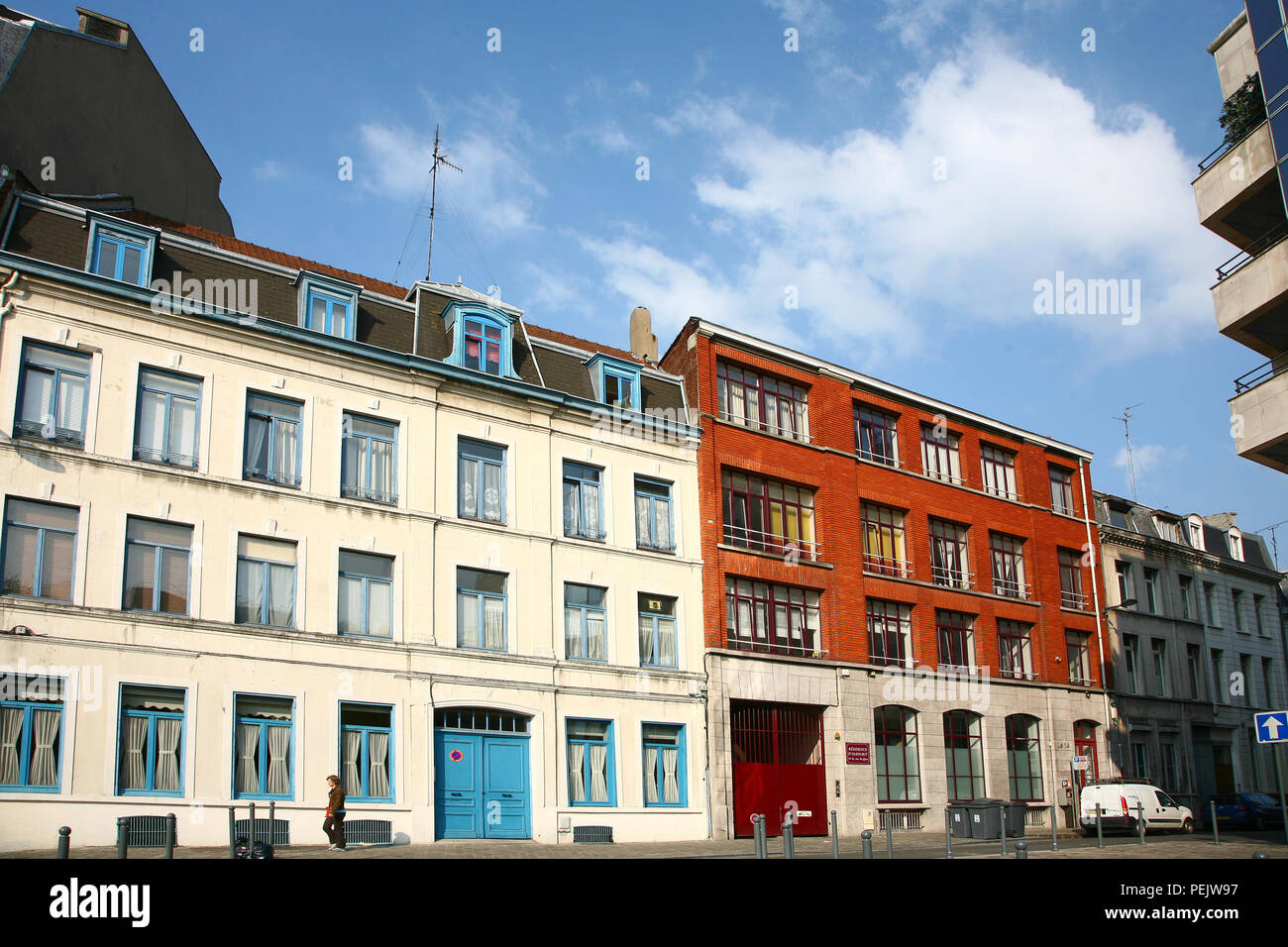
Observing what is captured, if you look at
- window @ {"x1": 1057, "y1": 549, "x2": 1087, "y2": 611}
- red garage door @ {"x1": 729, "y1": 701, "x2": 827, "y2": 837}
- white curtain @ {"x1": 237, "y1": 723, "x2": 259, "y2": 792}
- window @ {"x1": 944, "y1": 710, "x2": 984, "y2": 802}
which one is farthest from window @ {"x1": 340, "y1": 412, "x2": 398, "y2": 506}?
window @ {"x1": 1057, "y1": 549, "x2": 1087, "y2": 611}

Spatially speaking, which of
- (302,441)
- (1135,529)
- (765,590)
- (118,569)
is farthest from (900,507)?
(118,569)

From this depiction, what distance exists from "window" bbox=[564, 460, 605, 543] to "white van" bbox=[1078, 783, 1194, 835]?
19116mm

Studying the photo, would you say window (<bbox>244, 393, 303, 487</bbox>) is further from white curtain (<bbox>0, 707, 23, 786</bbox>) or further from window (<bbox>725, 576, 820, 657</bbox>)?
window (<bbox>725, 576, 820, 657</bbox>)

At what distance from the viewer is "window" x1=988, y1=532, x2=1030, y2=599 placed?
42156 mm

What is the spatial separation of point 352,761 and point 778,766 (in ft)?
43.4

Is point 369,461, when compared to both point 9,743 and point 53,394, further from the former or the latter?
point 9,743

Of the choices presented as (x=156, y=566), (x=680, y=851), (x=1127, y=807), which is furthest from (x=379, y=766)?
(x=1127, y=807)

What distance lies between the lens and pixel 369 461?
27078 millimetres

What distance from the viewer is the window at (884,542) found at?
3753cm

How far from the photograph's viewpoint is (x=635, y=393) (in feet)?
107
